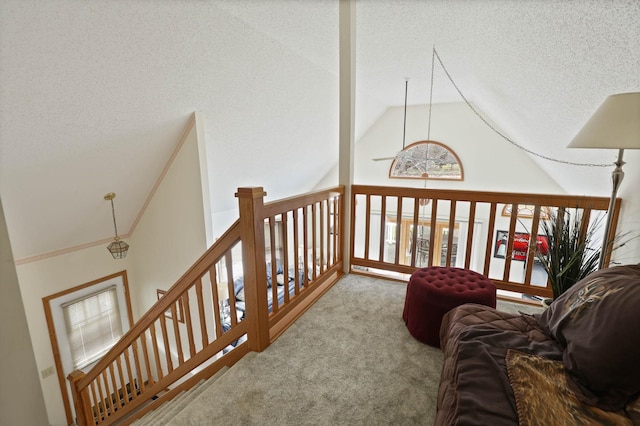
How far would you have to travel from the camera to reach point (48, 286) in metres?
4.21

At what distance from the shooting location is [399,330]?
206 centimetres

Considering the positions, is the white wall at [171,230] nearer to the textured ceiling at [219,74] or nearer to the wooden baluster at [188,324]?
the textured ceiling at [219,74]

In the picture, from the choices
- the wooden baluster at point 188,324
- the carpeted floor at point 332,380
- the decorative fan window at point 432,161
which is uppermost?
the decorative fan window at point 432,161

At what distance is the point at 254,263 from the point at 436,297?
3.69 ft

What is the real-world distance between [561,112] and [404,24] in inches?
67.2

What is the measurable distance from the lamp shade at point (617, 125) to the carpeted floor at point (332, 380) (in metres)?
1.41

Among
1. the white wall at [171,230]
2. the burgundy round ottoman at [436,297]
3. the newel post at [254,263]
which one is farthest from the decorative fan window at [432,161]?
the newel post at [254,263]

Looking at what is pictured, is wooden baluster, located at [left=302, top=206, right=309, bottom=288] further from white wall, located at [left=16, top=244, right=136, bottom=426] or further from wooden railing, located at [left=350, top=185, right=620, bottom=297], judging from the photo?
white wall, located at [left=16, top=244, right=136, bottom=426]

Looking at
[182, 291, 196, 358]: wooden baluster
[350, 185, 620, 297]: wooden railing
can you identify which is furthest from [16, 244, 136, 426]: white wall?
[350, 185, 620, 297]: wooden railing

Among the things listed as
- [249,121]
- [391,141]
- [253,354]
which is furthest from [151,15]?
[391,141]

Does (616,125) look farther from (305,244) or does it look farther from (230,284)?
(230,284)

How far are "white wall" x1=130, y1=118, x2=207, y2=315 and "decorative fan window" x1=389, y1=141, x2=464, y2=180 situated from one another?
170 inches

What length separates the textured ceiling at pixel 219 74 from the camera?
6.57ft

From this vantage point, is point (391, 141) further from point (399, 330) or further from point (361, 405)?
point (361, 405)
